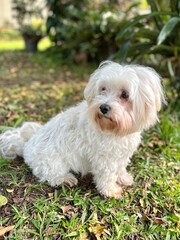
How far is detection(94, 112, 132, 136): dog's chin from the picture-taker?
2.21 metres

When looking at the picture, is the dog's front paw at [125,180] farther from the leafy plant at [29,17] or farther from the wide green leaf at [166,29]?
the leafy plant at [29,17]

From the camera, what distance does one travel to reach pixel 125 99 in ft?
7.47

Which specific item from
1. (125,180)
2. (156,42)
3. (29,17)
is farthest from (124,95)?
(29,17)

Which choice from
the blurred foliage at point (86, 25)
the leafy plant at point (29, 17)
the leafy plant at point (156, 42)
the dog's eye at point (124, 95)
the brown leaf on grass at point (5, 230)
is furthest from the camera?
the leafy plant at point (29, 17)

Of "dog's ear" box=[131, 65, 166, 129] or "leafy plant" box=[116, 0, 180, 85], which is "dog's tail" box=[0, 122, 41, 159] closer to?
"dog's ear" box=[131, 65, 166, 129]

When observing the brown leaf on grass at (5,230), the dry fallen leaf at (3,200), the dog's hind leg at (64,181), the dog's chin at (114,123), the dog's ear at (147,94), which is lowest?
the dog's hind leg at (64,181)

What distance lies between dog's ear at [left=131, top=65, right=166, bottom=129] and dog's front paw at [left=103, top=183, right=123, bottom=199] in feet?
2.18

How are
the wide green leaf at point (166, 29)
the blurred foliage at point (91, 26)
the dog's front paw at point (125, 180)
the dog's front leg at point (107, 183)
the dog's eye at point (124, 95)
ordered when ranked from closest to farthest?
1. the dog's eye at point (124, 95)
2. the dog's front leg at point (107, 183)
3. the dog's front paw at point (125, 180)
4. the wide green leaf at point (166, 29)
5. the blurred foliage at point (91, 26)

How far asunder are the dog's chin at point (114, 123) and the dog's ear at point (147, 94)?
12 centimetres

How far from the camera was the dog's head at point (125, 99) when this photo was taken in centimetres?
221

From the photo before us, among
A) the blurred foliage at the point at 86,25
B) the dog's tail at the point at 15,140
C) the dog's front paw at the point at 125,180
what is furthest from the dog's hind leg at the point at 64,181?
the blurred foliage at the point at 86,25

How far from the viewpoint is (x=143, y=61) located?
5562mm

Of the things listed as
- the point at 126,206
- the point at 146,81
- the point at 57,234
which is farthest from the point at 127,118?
the point at 57,234

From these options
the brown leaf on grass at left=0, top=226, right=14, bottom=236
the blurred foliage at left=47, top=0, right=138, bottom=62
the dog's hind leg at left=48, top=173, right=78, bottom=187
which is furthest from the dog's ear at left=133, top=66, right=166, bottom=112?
the blurred foliage at left=47, top=0, right=138, bottom=62
